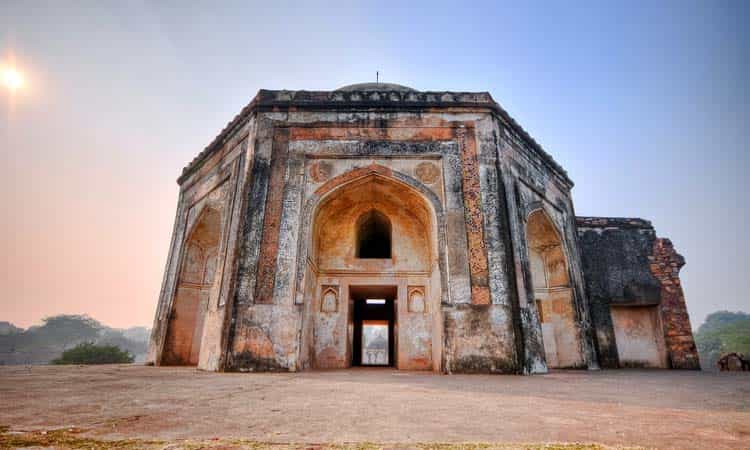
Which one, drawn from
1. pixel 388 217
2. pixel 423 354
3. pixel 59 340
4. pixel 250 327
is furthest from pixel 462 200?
pixel 59 340

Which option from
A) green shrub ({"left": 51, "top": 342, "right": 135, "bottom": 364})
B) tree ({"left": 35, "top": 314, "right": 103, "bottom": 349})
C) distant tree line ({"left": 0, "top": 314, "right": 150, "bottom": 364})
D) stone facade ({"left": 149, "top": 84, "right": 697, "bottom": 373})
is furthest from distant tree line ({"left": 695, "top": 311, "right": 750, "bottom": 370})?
tree ({"left": 35, "top": 314, "right": 103, "bottom": 349})

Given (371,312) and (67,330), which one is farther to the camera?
(67,330)

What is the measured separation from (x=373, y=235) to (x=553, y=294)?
199 inches

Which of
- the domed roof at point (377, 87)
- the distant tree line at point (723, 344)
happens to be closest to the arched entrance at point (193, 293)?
the domed roof at point (377, 87)

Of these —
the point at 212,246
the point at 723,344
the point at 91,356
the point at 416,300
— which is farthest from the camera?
the point at 723,344

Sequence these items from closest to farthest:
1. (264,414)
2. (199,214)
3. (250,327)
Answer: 1. (264,414)
2. (250,327)
3. (199,214)

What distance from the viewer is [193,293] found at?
9.81 m

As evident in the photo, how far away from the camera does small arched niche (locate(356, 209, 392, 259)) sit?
904cm

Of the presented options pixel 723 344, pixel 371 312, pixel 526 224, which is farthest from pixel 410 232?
pixel 723 344

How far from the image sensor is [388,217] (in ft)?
28.9

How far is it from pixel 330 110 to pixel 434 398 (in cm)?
653

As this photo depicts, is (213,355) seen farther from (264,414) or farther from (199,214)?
(264,414)

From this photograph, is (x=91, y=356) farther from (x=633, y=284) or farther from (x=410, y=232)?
(x=633, y=284)

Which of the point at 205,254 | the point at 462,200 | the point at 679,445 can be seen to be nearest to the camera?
the point at 679,445
